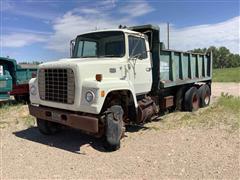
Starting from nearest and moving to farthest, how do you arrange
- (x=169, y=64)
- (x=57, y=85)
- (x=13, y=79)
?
(x=57, y=85)
(x=169, y=64)
(x=13, y=79)

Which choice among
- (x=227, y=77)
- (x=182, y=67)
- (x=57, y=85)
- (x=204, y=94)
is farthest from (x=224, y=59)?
(x=57, y=85)

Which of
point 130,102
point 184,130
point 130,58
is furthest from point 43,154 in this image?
point 184,130

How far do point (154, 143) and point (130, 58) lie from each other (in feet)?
6.96

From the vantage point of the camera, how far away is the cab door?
278 inches

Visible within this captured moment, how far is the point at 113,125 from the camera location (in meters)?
6.11

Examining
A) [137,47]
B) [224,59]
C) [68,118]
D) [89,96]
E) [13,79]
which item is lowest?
[68,118]

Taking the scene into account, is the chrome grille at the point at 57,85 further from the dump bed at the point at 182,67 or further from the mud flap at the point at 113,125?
the dump bed at the point at 182,67

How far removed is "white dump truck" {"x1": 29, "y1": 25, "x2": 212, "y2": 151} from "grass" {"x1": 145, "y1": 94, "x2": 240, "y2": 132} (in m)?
0.56

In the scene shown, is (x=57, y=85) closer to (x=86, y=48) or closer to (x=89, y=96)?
(x=89, y=96)

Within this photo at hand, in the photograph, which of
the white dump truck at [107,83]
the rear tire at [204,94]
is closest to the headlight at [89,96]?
the white dump truck at [107,83]

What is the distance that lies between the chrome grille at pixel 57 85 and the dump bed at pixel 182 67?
333 cm

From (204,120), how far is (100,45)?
395 centimetres

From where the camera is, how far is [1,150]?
617cm

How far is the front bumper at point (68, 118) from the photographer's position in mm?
5621
